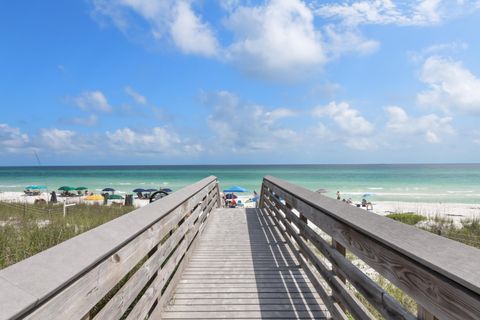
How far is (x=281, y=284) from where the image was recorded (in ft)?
12.2

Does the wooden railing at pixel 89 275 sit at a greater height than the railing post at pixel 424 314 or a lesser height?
greater

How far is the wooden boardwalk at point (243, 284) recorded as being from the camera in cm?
306

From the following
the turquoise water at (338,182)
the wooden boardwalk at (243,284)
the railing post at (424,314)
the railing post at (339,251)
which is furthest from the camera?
the turquoise water at (338,182)

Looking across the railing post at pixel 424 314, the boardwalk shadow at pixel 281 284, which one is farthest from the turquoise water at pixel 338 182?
the railing post at pixel 424 314

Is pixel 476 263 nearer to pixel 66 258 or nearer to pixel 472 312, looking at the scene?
pixel 472 312

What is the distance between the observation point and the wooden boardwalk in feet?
10.0

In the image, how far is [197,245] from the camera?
5.34 meters

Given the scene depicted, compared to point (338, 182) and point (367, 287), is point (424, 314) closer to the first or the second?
point (367, 287)

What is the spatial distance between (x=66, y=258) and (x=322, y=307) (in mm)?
2603

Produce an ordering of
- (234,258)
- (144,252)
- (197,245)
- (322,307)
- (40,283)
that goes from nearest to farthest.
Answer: (40,283)
(144,252)
(322,307)
(234,258)
(197,245)

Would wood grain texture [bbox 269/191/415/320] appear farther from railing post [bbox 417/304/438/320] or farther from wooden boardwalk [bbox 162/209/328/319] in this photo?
wooden boardwalk [bbox 162/209/328/319]

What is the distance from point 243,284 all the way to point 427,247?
2628mm

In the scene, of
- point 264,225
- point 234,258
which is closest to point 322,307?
point 234,258

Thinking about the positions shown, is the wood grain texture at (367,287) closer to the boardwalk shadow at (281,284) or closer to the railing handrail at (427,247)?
the railing handrail at (427,247)
